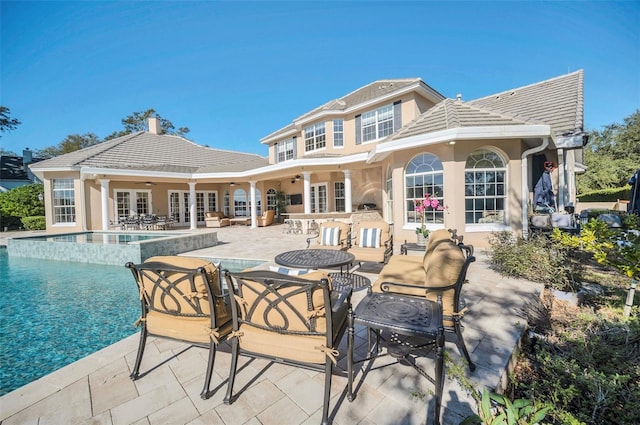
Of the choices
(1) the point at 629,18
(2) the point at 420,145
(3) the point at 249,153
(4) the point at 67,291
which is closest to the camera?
(4) the point at 67,291

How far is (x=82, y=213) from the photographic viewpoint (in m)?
14.0

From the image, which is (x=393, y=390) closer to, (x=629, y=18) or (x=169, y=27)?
(x=169, y=27)

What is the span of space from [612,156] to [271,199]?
1475 inches

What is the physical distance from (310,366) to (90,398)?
74.3 inches

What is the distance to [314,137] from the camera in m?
15.5

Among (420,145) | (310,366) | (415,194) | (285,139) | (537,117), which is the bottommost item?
(310,366)

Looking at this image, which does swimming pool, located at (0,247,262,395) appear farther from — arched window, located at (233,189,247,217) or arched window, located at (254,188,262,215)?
arched window, located at (233,189,247,217)

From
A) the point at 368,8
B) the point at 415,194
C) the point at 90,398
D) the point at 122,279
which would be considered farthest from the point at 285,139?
the point at 90,398

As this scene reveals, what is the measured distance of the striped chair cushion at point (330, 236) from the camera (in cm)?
607

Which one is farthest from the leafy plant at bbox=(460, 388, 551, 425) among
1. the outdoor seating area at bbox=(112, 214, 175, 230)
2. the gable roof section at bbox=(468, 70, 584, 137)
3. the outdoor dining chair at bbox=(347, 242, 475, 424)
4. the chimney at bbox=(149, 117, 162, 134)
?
the chimney at bbox=(149, 117, 162, 134)

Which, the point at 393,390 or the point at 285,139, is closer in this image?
the point at 393,390

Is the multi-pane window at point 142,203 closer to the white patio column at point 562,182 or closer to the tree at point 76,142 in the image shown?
the white patio column at point 562,182

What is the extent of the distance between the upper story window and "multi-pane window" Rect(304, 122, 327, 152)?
2.20 metres

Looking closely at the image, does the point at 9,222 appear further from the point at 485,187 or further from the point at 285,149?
the point at 485,187
